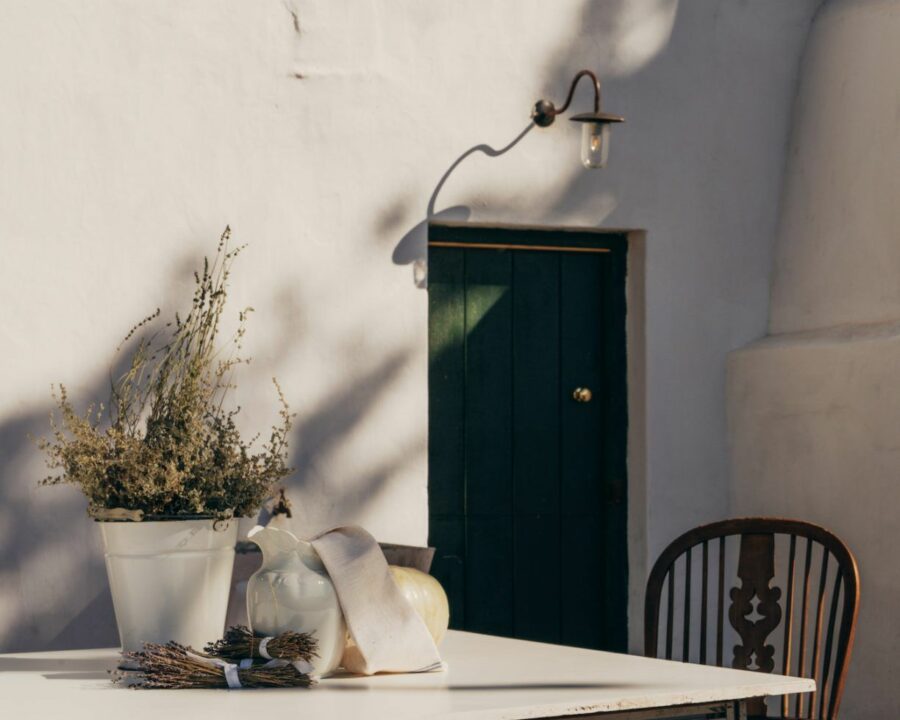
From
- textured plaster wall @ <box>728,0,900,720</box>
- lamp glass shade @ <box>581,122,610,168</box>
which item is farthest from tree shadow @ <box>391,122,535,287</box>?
textured plaster wall @ <box>728,0,900,720</box>

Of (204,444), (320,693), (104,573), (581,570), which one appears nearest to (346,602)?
(320,693)

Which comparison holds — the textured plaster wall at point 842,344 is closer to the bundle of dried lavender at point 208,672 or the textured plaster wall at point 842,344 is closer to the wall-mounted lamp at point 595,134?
the wall-mounted lamp at point 595,134

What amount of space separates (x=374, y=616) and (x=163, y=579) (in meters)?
0.38

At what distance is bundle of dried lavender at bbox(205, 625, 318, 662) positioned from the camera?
228 centimetres

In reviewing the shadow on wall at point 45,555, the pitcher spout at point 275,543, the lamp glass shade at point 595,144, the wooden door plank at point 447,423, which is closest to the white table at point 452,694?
the pitcher spout at point 275,543

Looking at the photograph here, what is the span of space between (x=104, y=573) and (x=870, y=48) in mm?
2927

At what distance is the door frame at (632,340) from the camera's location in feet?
15.3

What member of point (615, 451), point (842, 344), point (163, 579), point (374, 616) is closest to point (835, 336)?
point (842, 344)

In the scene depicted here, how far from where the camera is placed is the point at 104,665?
2.58 m

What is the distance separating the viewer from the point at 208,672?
2.25 metres

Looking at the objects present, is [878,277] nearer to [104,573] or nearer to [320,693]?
[104,573]

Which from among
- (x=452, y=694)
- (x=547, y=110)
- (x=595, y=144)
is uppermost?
(x=547, y=110)

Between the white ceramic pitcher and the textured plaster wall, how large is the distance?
247 centimetres

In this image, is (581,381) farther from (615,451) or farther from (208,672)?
(208,672)
